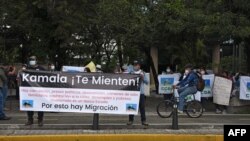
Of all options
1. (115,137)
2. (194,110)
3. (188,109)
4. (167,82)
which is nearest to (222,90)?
(194,110)

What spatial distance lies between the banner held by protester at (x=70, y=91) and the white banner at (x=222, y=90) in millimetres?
7617

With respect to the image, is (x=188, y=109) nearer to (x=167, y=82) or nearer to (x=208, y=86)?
(x=208, y=86)

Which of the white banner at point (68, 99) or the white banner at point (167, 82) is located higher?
the white banner at point (167, 82)

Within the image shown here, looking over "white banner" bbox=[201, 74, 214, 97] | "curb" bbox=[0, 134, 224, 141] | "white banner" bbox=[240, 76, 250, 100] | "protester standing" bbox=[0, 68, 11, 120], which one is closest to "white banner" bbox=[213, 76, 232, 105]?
"white banner" bbox=[201, 74, 214, 97]

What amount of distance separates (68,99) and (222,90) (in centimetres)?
861

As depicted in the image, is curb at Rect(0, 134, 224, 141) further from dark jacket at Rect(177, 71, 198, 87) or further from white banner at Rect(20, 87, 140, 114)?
dark jacket at Rect(177, 71, 198, 87)

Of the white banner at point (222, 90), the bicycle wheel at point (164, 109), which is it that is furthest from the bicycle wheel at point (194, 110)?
the white banner at point (222, 90)

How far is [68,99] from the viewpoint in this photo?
13.4m

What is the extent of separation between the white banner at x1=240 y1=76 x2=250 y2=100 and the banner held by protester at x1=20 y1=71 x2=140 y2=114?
820 centimetres

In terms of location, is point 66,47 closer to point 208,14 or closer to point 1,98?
point 208,14

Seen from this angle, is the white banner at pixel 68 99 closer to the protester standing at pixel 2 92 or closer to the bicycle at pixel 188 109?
the protester standing at pixel 2 92

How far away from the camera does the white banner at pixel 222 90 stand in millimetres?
19922

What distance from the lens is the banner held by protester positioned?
43.8 ft

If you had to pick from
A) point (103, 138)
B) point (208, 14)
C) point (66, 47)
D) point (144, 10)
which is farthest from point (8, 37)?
point (103, 138)
